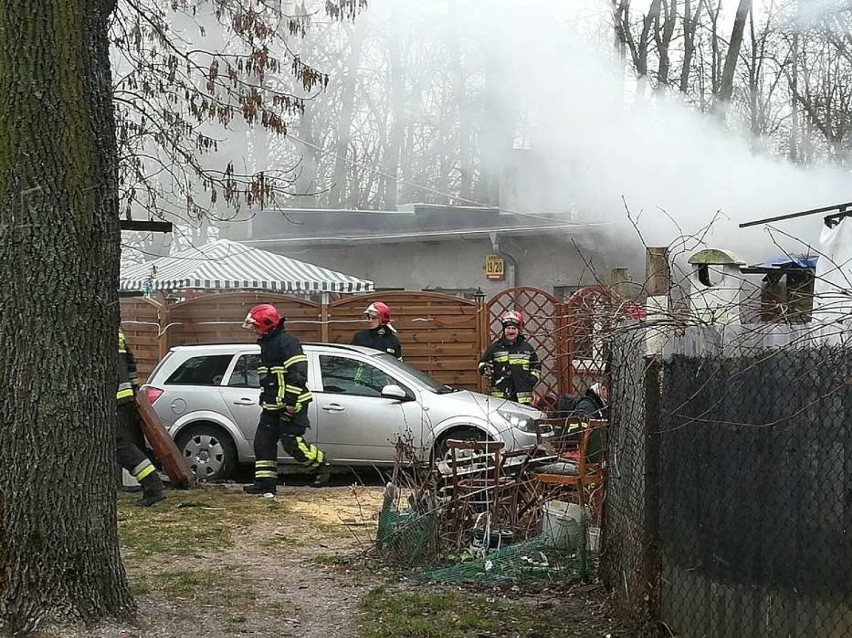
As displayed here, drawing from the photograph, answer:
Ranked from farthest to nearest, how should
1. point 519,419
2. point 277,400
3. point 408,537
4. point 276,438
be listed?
point 519,419
point 276,438
point 277,400
point 408,537

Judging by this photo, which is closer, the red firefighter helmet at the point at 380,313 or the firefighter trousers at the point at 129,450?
the firefighter trousers at the point at 129,450

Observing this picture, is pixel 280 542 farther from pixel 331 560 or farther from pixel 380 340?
pixel 380 340

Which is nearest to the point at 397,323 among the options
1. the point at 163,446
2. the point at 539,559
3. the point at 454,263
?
the point at 454,263

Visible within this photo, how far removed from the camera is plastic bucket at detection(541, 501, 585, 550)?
661 cm

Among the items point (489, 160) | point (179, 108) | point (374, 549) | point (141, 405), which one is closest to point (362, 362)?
point (141, 405)

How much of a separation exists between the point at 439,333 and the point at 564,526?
28.9 ft

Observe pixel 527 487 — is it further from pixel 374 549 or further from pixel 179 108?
pixel 179 108

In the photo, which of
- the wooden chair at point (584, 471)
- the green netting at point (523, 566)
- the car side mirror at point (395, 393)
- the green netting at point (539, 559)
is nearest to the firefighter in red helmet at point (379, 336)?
the car side mirror at point (395, 393)

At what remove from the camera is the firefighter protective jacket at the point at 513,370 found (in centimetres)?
1216

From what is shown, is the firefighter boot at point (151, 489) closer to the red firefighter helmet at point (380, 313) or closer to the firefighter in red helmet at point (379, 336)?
the firefighter in red helmet at point (379, 336)

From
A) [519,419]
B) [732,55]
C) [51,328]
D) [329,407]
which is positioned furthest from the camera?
[732,55]

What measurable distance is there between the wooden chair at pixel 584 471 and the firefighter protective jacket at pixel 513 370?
4658 millimetres

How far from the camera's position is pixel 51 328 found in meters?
5.08

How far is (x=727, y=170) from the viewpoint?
632 inches
